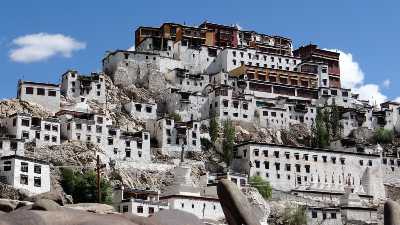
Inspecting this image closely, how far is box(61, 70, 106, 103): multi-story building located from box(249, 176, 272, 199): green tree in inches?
755

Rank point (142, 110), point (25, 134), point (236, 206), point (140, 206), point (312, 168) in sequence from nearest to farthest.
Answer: point (236, 206), point (140, 206), point (25, 134), point (312, 168), point (142, 110)

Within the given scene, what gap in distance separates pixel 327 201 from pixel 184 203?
69.6 feet

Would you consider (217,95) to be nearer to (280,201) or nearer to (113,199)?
(280,201)

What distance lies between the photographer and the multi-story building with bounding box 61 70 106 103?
78.8m

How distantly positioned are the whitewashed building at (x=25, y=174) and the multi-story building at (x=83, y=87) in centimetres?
1903

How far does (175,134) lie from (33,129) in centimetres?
1556

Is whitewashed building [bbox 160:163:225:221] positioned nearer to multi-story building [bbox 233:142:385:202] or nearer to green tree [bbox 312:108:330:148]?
multi-story building [bbox 233:142:385:202]

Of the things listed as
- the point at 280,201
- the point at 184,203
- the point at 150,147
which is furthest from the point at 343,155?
the point at 184,203

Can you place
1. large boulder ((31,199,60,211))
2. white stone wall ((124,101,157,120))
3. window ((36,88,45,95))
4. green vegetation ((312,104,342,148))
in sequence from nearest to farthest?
large boulder ((31,199,60,211)), window ((36,88,45,95)), white stone wall ((124,101,157,120)), green vegetation ((312,104,342,148))

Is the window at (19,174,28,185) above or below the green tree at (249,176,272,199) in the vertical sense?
above

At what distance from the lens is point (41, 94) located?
74.8 m

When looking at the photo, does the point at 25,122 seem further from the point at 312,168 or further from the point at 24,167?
the point at 312,168

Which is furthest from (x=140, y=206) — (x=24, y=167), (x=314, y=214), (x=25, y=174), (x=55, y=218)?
(x=55, y=218)

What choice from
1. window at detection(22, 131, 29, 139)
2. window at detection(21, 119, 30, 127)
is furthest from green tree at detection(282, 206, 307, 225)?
window at detection(21, 119, 30, 127)
